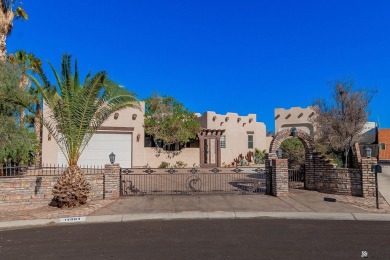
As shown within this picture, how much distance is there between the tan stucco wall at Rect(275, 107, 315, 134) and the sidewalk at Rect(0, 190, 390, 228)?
17.4 metres

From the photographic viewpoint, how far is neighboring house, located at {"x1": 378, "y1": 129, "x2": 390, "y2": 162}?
94.0 feet

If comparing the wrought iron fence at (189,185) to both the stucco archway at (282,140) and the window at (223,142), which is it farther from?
the window at (223,142)

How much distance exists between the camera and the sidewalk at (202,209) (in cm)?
928

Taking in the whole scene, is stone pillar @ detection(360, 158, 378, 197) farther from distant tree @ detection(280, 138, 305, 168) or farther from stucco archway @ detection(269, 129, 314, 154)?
distant tree @ detection(280, 138, 305, 168)

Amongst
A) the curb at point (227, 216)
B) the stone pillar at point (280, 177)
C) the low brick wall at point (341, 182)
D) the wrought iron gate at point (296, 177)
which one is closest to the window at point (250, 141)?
the wrought iron gate at point (296, 177)

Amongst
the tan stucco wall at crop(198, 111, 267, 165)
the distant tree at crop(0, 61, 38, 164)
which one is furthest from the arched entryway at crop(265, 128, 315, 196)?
the tan stucco wall at crop(198, 111, 267, 165)

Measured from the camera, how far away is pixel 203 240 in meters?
6.94

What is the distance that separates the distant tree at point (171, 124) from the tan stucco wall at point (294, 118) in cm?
998

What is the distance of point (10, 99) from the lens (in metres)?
10.8

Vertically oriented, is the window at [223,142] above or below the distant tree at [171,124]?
below

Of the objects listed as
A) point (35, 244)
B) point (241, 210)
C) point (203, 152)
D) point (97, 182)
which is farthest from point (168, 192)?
point (203, 152)

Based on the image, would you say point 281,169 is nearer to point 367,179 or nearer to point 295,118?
point 367,179

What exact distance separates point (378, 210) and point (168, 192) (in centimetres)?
808

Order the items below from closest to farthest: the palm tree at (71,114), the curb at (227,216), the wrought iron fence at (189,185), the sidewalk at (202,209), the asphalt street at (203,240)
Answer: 1. the asphalt street at (203,240)
2. the curb at (227,216)
3. the sidewalk at (202,209)
4. the palm tree at (71,114)
5. the wrought iron fence at (189,185)
